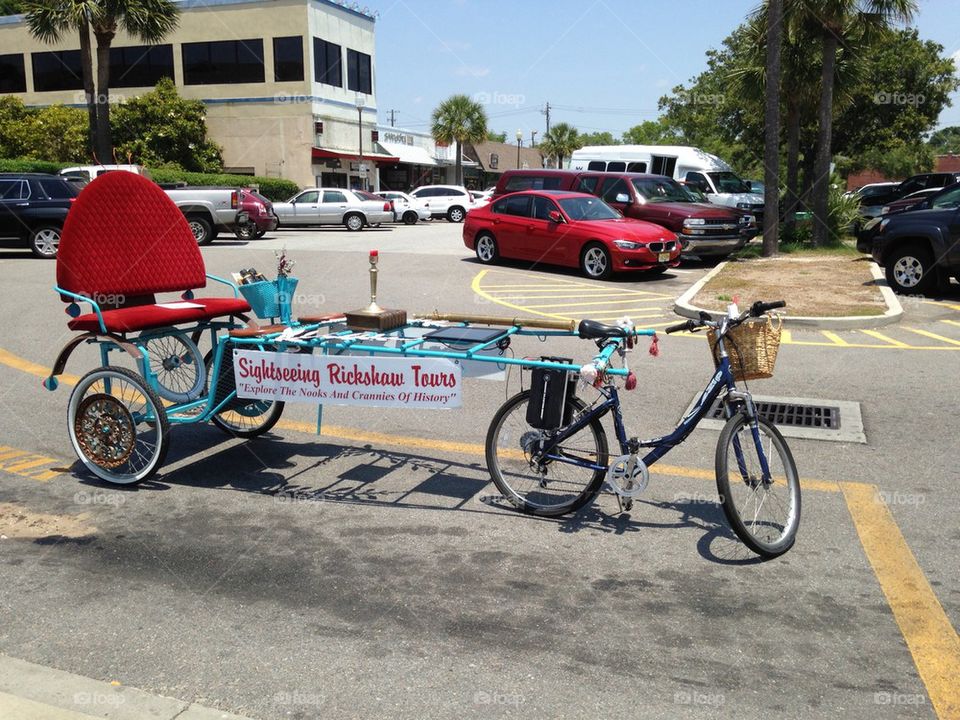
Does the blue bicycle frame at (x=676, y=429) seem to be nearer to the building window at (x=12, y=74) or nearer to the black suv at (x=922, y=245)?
the black suv at (x=922, y=245)

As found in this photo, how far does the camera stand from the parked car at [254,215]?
2367 cm

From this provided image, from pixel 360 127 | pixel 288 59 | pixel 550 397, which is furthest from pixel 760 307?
pixel 288 59

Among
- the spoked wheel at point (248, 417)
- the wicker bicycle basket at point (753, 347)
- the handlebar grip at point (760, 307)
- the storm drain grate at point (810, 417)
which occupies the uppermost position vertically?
the handlebar grip at point (760, 307)

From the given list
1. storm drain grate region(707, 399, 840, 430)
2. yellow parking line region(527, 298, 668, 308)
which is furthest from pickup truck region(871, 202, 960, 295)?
storm drain grate region(707, 399, 840, 430)

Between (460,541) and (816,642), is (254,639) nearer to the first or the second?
(460,541)

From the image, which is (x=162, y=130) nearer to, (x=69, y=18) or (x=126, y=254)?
(x=69, y=18)

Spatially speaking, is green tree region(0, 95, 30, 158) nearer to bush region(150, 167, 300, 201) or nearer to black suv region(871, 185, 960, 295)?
bush region(150, 167, 300, 201)

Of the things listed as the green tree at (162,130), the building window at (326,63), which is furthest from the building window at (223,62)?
the building window at (326,63)

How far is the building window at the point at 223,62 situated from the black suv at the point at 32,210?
26277 millimetres

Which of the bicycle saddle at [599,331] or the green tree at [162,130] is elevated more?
the green tree at [162,130]

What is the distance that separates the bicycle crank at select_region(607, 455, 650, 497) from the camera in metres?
4.79

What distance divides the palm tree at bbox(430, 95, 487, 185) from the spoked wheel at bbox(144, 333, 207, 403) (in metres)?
53.4

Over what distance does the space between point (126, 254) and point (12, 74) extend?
166 ft

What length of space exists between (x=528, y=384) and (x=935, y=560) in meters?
2.37
